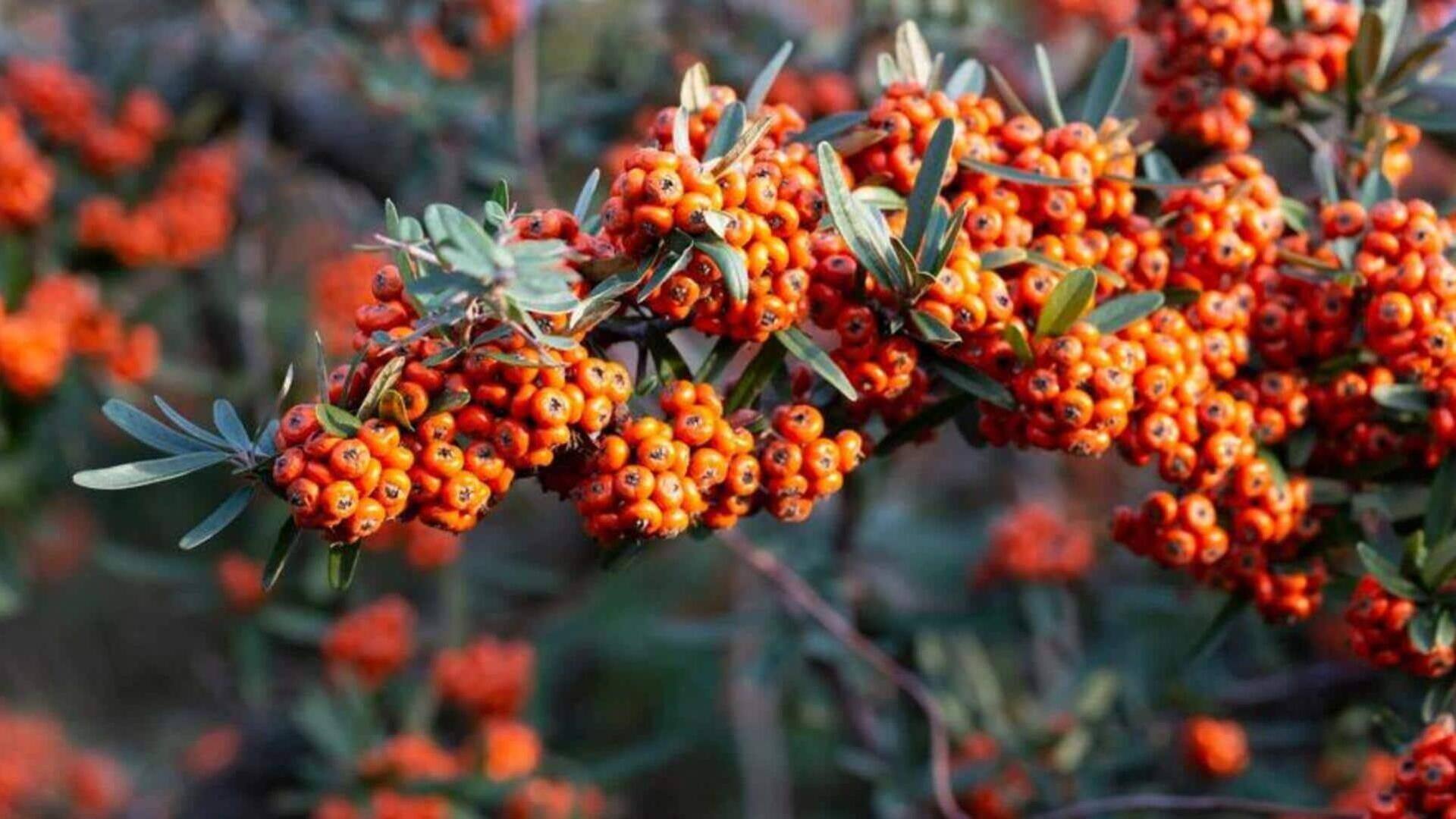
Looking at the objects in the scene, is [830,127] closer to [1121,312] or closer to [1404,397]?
[1121,312]

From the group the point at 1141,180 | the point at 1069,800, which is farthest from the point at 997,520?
the point at 1141,180

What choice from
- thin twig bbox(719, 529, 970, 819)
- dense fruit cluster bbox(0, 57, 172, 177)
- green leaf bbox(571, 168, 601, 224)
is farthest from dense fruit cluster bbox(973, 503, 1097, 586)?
dense fruit cluster bbox(0, 57, 172, 177)

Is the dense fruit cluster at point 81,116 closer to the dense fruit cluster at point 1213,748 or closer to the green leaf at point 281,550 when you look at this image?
the green leaf at point 281,550

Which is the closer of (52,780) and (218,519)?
(218,519)

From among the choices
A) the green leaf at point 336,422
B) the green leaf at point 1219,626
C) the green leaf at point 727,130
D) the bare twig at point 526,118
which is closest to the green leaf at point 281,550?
the green leaf at point 336,422

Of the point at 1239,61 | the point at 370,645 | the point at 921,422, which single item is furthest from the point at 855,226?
the point at 370,645
